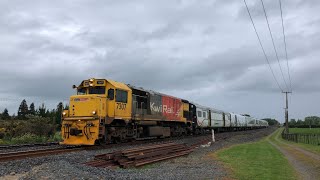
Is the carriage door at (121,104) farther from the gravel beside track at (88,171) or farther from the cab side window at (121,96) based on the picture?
the gravel beside track at (88,171)

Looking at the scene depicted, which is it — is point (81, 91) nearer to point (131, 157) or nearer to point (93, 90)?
point (93, 90)

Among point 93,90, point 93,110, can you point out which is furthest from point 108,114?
point 93,90

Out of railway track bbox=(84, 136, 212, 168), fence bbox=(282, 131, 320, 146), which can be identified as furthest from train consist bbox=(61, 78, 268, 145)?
fence bbox=(282, 131, 320, 146)

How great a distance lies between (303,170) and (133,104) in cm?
1245

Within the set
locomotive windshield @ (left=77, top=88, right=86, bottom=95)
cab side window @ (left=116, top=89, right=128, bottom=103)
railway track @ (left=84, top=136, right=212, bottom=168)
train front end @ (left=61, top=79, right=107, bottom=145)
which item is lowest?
railway track @ (left=84, top=136, right=212, bottom=168)

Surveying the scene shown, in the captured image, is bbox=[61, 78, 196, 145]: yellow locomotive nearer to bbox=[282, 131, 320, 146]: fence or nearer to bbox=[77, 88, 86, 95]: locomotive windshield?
bbox=[77, 88, 86, 95]: locomotive windshield

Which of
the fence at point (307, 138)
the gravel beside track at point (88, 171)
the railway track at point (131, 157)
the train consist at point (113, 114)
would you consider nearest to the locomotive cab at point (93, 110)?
the train consist at point (113, 114)

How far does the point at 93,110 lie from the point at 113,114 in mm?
1400

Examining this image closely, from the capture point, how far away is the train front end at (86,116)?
20672mm

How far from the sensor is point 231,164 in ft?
54.1

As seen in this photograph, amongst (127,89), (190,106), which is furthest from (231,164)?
(190,106)

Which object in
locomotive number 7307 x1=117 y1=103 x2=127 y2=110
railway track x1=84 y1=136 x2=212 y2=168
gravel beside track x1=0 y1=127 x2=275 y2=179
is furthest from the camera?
locomotive number 7307 x1=117 y1=103 x2=127 y2=110

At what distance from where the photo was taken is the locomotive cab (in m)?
20.7

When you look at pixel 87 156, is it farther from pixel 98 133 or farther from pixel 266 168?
A: pixel 266 168
